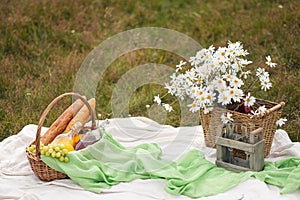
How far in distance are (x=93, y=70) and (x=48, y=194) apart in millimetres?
2377

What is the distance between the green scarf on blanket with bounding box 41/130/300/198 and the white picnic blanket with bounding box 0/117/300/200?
0.05 meters

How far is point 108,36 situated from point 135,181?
3.00 metres

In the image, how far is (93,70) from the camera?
5551 millimetres

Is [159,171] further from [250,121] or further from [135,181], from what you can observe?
[250,121]

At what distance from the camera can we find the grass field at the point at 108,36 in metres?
4.88

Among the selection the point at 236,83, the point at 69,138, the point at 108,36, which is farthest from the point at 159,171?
the point at 108,36

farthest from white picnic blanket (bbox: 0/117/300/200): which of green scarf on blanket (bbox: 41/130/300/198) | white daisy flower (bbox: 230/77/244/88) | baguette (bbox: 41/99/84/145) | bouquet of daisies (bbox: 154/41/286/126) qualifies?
white daisy flower (bbox: 230/77/244/88)

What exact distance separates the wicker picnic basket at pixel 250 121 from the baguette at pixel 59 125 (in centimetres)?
83

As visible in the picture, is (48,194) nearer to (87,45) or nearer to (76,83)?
(76,83)

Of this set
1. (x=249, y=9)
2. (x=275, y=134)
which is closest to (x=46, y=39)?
(x=249, y=9)

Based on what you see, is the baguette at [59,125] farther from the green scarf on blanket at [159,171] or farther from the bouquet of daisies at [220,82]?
the bouquet of daisies at [220,82]

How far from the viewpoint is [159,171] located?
3508 millimetres

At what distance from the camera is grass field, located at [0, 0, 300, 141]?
192 inches

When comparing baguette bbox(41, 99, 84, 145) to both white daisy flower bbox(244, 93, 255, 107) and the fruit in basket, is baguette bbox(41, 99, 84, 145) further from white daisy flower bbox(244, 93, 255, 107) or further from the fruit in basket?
white daisy flower bbox(244, 93, 255, 107)
